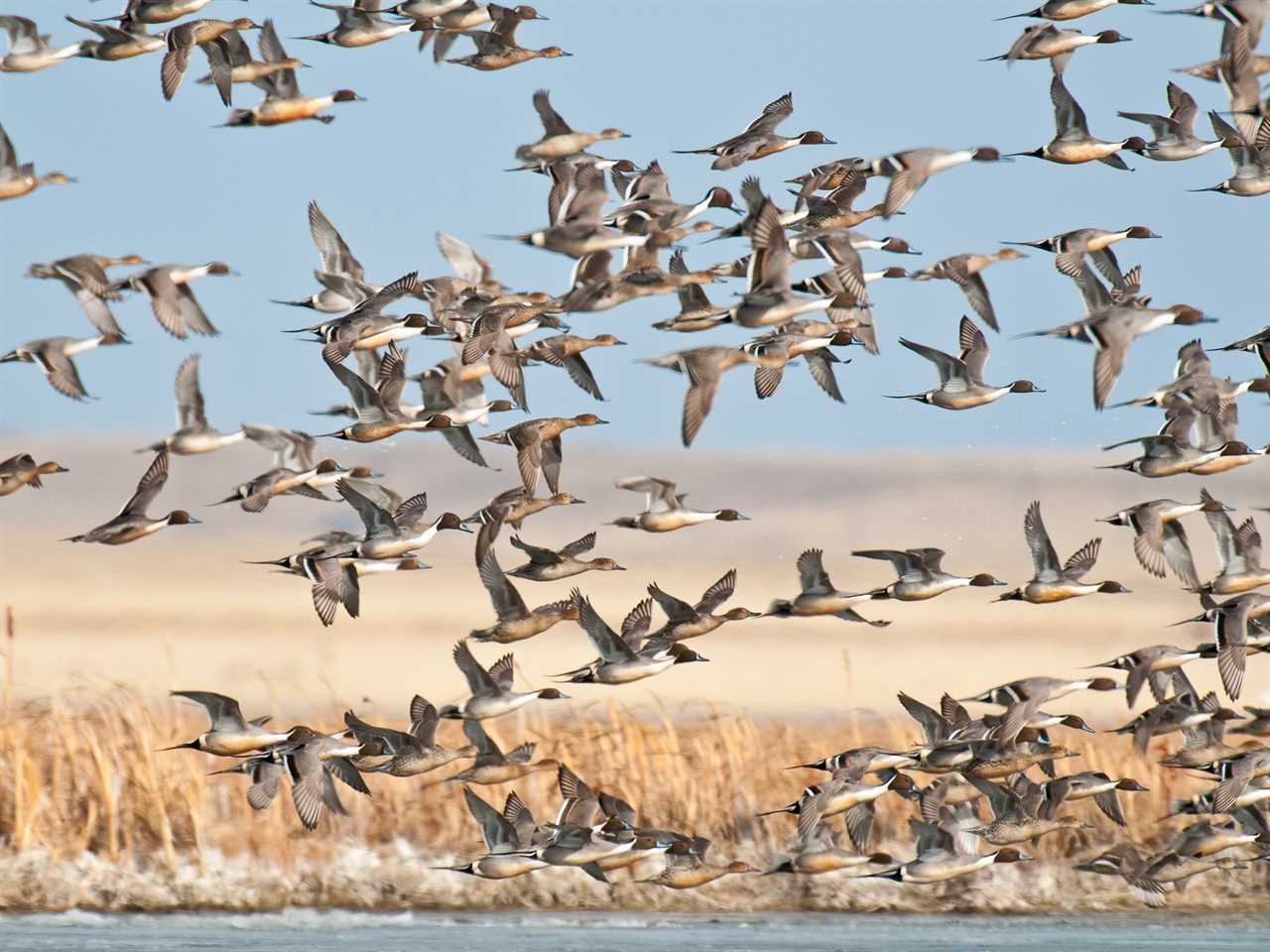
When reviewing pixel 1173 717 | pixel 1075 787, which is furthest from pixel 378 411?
pixel 1173 717

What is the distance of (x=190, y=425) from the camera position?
16.8 m

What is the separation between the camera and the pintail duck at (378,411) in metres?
16.3

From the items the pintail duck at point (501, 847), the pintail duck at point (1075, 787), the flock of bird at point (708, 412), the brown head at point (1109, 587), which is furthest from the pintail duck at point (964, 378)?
the pintail duck at point (501, 847)

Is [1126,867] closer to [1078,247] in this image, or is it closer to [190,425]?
[1078,247]

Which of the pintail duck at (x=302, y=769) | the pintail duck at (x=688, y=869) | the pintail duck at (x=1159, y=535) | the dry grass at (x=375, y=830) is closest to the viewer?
the pintail duck at (x=302, y=769)

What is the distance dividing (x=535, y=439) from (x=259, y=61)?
12.6 feet

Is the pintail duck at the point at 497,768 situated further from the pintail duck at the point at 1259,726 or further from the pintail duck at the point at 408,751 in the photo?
the pintail duck at the point at 1259,726

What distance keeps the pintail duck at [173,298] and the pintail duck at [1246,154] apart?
25.1ft

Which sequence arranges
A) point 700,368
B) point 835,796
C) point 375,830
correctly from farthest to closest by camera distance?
point 375,830 → point 835,796 → point 700,368

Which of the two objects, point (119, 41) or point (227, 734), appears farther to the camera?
point (119, 41)

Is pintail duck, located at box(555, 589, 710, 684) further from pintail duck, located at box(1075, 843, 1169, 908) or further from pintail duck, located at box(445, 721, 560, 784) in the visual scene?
pintail duck, located at box(1075, 843, 1169, 908)

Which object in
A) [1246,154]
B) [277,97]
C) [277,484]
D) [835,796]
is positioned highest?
[277,97]

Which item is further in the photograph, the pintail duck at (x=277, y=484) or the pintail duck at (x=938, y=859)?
the pintail duck at (x=277, y=484)

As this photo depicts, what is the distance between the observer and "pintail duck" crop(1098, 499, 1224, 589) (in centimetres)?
1694
